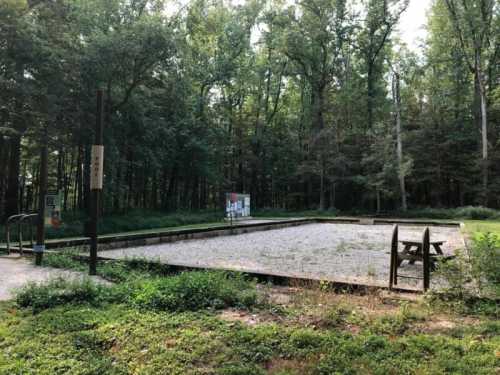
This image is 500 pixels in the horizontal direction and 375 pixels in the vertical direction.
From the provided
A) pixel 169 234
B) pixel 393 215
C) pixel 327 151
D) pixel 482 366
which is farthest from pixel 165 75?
pixel 482 366

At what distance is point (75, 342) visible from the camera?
274 centimetres

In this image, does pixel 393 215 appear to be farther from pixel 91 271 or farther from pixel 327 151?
pixel 91 271

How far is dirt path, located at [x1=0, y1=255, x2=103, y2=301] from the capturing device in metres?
4.58

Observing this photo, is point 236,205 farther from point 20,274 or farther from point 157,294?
point 157,294

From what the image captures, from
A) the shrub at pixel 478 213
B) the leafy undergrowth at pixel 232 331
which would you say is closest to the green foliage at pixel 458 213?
the shrub at pixel 478 213

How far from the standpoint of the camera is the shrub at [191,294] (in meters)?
3.62

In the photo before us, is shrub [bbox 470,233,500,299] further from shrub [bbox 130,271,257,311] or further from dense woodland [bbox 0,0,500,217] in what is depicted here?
dense woodland [bbox 0,0,500,217]

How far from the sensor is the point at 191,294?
3.79 meters

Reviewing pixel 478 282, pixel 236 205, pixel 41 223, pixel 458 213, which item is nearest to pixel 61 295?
pixel 41 223

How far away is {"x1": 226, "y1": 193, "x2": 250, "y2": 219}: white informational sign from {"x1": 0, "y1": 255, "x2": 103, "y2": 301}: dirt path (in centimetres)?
923

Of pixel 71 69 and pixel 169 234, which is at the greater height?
pixel 71 69

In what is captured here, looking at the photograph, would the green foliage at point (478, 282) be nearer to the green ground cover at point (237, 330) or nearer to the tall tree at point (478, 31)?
the green ground cover at point (237, 330)

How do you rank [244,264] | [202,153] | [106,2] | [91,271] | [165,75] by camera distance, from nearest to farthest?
[91,271] < [244,264] < [106,2] < [165,75] < [202,153]

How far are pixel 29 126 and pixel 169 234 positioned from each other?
652 centimetres
